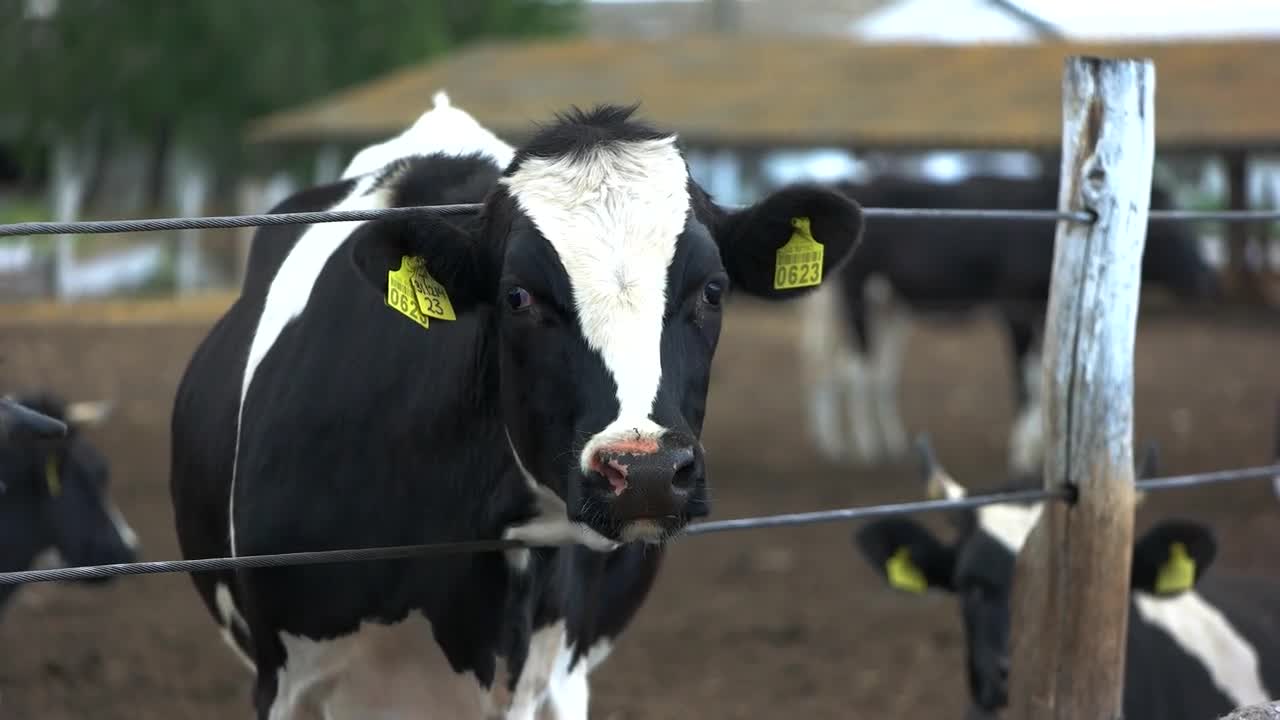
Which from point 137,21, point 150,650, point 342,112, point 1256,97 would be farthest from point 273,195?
point 150,650

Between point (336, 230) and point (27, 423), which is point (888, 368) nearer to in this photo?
point (336, 230)

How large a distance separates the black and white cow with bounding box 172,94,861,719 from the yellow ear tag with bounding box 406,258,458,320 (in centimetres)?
2

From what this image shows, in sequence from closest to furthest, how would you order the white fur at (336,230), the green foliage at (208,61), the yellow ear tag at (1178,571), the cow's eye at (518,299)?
the cow's eye at (518,299) < the white fur at (336,230) < the yellow ear tag at (1178,571) < the green foliage at (208,61)

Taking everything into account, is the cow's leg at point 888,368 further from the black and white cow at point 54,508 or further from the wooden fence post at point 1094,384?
the wooden fence post at point 1094,384

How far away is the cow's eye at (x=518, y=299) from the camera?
9.71 feet

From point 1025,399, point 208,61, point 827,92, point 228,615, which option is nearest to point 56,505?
point 228,615

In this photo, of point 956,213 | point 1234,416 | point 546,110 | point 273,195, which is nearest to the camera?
point 956,213

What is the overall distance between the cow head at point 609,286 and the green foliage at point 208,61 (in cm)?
2043

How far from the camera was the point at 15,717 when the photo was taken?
5.75 meters

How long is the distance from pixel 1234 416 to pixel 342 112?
7543mm

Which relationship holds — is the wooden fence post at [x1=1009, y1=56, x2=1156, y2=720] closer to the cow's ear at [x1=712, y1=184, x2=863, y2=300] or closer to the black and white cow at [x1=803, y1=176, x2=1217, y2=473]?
the cow's ear at [x1=712, y1=184, x2=863, y2=300]

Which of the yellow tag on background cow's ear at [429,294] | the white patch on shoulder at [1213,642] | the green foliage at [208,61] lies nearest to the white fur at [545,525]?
the yellow tag on background cow's ear at [429,294]

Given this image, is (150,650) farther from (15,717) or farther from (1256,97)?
(1256,97)

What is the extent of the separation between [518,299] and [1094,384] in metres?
1.34
